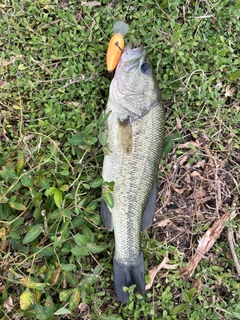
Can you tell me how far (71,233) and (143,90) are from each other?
120 centimetres

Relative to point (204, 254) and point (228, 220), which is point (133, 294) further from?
point (228, 220)

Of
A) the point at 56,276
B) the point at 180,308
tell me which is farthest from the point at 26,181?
the point at 180,308

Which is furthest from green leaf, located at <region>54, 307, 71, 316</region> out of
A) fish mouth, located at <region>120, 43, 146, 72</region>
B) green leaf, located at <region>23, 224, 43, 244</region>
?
fish mouth, located at <region>120, 43, 146, 72</region>

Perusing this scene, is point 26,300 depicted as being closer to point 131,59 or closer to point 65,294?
point 65,294

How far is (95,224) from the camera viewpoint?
9.09ft

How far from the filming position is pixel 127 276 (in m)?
2.73

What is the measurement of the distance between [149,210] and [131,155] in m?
0.46

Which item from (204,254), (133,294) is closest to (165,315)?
(133,294)

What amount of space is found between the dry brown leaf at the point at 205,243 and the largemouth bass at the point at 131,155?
0.46 meters

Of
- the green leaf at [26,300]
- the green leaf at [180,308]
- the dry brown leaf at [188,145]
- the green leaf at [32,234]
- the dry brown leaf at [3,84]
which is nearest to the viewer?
the green leaf at [26,300]

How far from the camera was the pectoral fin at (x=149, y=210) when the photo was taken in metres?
2.77

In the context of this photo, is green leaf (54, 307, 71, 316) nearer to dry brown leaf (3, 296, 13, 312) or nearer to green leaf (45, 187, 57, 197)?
dry brown leaf (3, 296, 13, 312)

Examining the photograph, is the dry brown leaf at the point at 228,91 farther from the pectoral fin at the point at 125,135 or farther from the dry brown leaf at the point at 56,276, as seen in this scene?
the dry brown leaf at the point at 56,276

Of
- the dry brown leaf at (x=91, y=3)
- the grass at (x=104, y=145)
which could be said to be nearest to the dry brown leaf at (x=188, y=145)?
the grass at (x=104, y=145)
